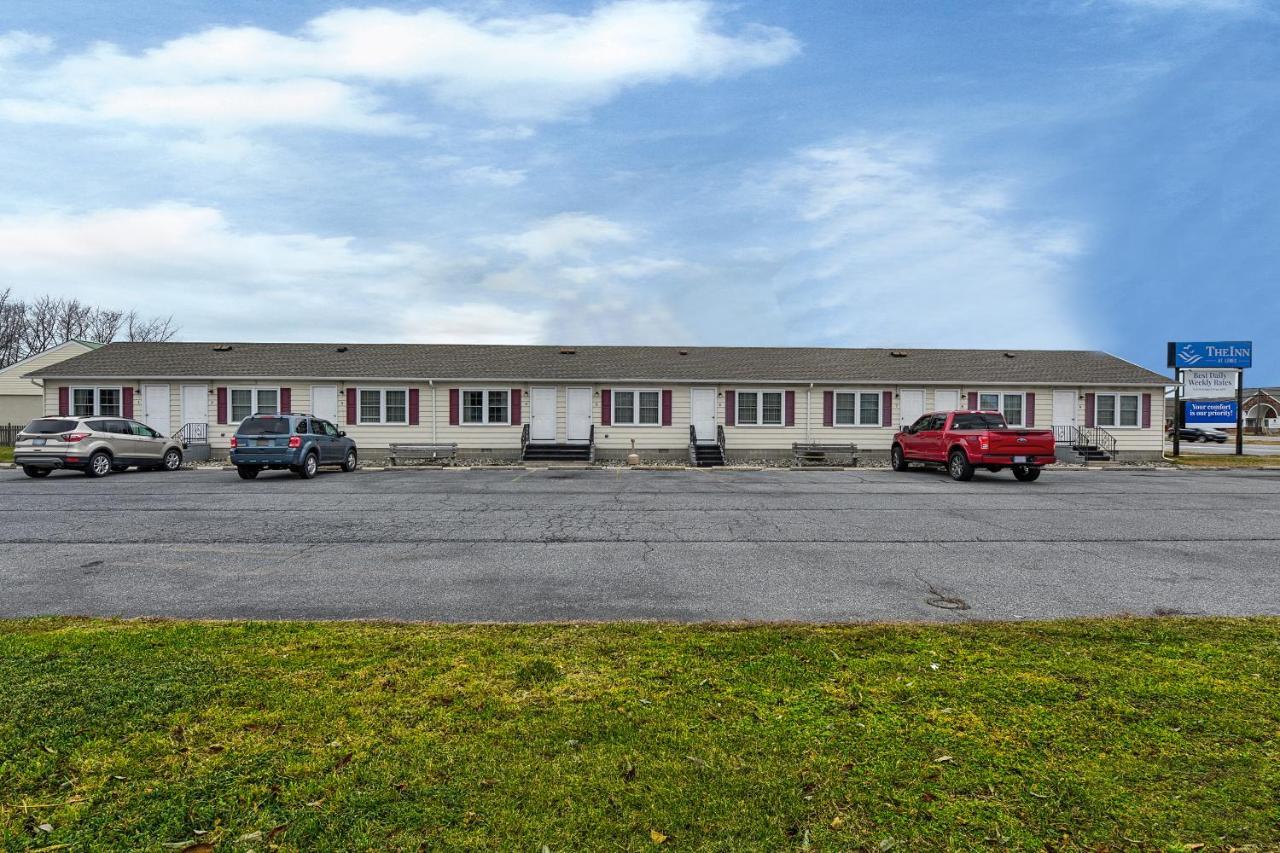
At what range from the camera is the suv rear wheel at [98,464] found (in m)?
19.3

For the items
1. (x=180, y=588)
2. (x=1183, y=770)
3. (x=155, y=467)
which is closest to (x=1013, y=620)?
(x=1183, y=770)

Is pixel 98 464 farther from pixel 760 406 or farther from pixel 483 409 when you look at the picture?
pixel 760 406

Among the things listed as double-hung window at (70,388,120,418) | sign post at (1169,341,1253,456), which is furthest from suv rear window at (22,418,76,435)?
sign post at (1169,341,1253,456)

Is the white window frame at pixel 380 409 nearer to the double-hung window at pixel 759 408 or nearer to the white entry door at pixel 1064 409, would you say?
the double-hung window at pixel 759 408

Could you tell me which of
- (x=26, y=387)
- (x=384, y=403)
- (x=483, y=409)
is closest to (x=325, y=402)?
(x=384, y=403)

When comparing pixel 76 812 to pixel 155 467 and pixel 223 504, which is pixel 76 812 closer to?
pixel 223 504

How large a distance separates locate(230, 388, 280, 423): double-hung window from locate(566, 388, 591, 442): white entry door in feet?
37.4

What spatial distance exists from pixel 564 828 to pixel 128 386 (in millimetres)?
31273

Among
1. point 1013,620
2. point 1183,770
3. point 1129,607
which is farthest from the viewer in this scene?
point 1129,607

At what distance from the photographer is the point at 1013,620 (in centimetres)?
566

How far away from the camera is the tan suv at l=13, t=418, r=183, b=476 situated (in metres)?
18.8

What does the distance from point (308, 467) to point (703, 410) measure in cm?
1444

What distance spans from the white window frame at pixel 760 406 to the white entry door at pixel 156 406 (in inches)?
871

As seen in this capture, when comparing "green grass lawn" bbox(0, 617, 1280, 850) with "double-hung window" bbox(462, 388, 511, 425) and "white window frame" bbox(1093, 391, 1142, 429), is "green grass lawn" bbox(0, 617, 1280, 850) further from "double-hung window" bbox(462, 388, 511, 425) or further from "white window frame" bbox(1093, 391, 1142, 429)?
"white window frame" bbox(1093, 391, 1142, 429)
